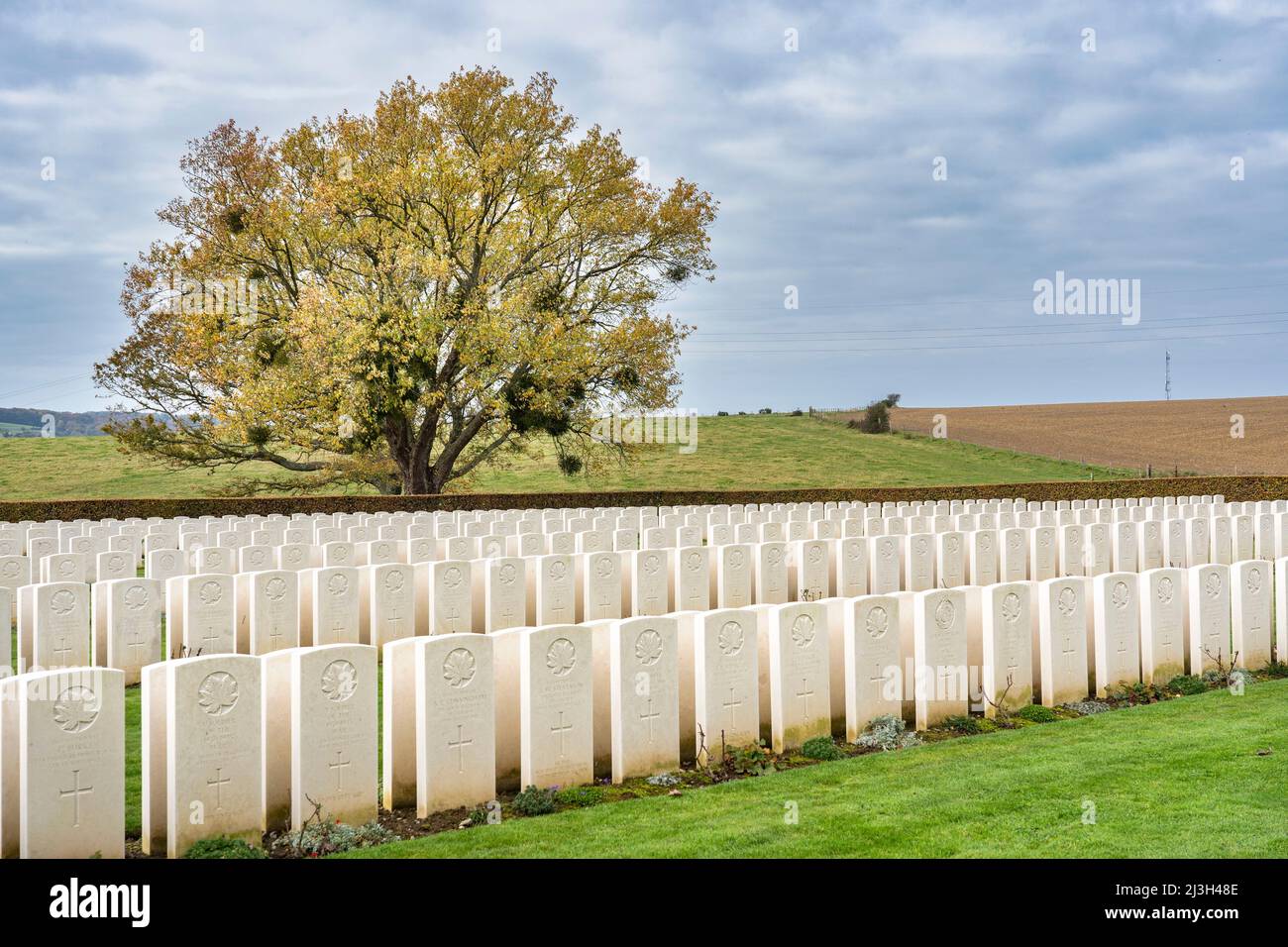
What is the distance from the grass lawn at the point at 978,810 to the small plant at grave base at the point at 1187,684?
5.43 ft

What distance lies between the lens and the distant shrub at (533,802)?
5.51 meters

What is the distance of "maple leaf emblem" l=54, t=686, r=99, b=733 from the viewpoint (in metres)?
4.47

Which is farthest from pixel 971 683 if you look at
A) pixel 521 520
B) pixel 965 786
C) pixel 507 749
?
pixel 521 520

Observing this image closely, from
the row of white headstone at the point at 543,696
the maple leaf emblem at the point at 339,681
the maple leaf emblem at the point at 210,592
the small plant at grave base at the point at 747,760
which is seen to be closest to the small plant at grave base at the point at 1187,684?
the row of white headstone at the point at 543,696

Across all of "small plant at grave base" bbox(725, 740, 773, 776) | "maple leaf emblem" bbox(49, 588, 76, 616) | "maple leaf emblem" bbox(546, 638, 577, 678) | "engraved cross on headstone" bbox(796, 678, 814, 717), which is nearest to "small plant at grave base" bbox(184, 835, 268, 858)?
"maple leaf emblem" bbox(546, 638, 577, 678)

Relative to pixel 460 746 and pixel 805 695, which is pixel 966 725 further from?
pixel 460 746

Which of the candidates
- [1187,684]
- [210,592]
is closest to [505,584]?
[210,592]

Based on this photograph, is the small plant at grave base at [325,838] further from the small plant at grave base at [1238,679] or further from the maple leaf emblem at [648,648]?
the small plant at grave base at [1238,679]

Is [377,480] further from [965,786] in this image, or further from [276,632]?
[965,786]

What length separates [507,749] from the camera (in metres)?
6.03

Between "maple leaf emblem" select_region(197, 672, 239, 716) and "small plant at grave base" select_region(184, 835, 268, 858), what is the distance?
2.01ft

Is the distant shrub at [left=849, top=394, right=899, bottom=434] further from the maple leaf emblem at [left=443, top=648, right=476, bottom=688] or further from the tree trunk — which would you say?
the maple leaf emblem at [left=443, top=648, right=476, bottom=688]
